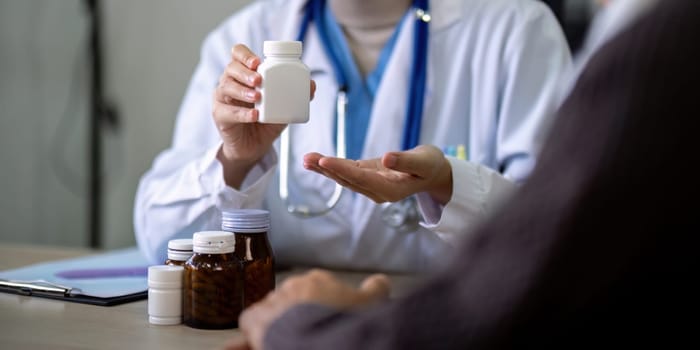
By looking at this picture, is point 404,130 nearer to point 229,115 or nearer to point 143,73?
point 229,115

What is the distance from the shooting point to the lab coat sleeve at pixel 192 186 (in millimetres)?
1596

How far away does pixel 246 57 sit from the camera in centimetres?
136

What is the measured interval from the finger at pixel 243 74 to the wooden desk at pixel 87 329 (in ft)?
1.15

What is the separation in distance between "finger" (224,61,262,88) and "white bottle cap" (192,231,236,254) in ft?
0.75

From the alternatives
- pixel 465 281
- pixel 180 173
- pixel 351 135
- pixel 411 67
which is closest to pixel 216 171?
pixel 180 173

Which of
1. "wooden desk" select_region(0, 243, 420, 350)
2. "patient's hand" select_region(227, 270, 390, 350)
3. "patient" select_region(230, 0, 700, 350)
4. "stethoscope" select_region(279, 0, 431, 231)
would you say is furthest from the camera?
"stethoscope" select_region(279, 0, 431, 231)

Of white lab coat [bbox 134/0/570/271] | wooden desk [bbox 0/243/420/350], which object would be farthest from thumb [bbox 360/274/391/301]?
white lab coat [bbox 134/0/570/271]

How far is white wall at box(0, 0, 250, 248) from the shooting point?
2.89 meters

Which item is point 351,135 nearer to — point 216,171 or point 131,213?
point 216,171

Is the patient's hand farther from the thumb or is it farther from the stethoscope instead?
the stethoscope

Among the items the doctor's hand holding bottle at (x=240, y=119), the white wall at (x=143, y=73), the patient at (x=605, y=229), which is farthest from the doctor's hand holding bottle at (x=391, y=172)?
the white wall at (x=143, y=73)

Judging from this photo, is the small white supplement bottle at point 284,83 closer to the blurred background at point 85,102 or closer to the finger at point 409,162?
the finger at point 409,162

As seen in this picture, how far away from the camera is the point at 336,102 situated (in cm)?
181

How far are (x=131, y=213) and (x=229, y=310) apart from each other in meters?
1.91
